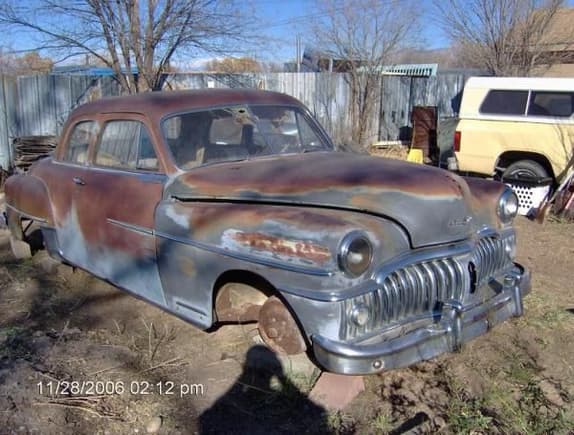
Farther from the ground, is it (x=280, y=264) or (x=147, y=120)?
(x=147, y=120)

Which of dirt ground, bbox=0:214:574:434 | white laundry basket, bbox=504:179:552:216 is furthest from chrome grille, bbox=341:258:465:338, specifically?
white laundry basket, bbox=504:179:552:216

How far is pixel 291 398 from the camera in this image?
3.24 metres

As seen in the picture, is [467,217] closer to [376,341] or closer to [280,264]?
[376,341]

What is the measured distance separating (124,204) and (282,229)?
157cm

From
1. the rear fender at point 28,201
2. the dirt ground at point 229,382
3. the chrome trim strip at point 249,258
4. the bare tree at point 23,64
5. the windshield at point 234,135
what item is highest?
the bare tree at point 23,64

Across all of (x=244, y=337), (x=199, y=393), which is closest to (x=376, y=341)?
(x=199, y=393)

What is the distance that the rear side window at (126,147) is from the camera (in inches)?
159

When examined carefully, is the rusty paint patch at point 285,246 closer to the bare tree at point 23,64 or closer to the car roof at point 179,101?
the car roof at point 179,101

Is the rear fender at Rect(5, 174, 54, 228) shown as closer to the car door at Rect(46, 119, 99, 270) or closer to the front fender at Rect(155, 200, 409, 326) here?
the car door at Rect(46, 119, 99, 270)

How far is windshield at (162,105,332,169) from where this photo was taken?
4.02 m

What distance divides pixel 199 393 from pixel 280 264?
1.04 metres

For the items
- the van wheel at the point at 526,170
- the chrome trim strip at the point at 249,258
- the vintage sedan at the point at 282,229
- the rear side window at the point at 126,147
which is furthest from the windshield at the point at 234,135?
the van wheel at the point at 526,170

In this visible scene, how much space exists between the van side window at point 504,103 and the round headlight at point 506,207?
18.0 feet

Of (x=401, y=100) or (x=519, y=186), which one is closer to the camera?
(x=519, y=186)
